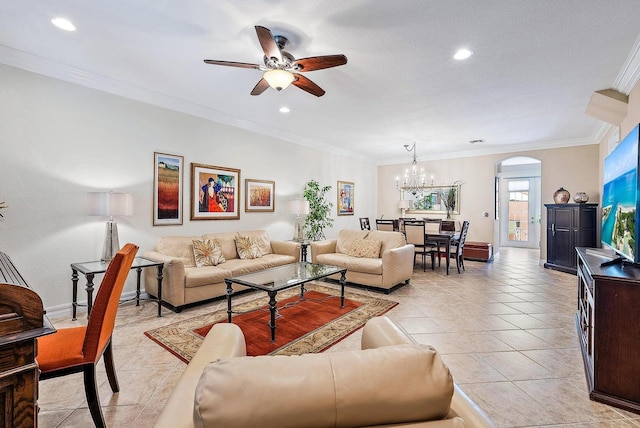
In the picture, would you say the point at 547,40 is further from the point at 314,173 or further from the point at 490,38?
the point at 314,173

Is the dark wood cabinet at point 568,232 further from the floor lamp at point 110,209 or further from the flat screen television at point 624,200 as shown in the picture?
the floor lamp at point 110,209

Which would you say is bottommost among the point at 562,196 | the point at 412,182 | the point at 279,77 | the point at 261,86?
the point at 562,196

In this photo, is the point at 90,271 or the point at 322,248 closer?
the point at 90,271

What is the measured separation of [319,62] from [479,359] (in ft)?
9.22

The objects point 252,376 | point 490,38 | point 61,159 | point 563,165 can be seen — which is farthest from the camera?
point 563,165

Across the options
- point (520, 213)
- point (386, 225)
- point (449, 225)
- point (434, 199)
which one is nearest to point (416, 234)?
point (386, 225)

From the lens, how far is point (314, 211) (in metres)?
6.27

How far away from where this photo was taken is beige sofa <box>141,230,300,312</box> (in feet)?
11.4

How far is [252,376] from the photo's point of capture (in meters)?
0.67

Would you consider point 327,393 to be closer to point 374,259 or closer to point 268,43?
point 268,43

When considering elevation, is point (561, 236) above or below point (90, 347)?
above

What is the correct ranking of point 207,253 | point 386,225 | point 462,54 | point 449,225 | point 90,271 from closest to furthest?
1. point 462,54
2. point 90,271
3. point 207,253
4. point 386,225
5. point 449,225

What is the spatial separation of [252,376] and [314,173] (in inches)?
241

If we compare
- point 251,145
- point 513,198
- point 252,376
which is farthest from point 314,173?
point 513,198
